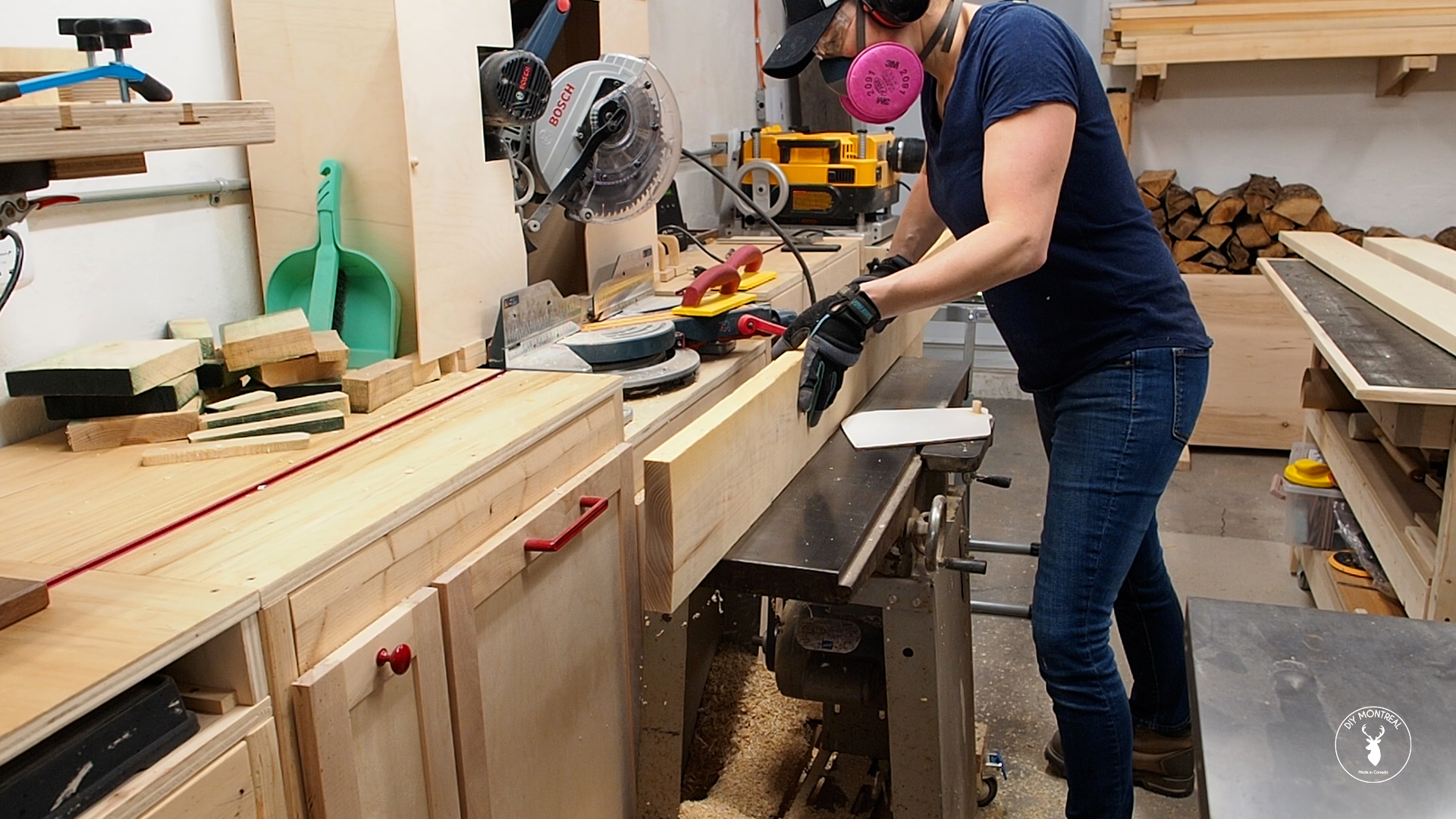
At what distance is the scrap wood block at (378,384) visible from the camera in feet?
4.40

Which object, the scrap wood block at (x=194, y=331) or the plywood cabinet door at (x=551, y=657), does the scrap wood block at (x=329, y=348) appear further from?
the plywood cabinet door at (x=551, y=657)

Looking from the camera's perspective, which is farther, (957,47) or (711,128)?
(711,128)

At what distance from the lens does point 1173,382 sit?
1707mm

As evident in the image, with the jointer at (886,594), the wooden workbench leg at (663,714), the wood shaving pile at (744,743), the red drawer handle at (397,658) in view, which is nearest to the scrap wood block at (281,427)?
the red drawer handle at (397,658)

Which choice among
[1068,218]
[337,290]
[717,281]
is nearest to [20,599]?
[337,290]

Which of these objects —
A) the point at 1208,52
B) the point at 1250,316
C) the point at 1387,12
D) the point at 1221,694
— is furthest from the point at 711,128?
the point at 1221,694

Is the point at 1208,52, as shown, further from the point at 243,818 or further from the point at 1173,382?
the point at 243,818

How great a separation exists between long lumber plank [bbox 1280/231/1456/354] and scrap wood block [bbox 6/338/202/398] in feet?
6.96

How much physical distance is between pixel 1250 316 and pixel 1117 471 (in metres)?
2.70

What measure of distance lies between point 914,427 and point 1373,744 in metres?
0.93

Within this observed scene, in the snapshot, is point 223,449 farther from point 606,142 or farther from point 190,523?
point 606,142

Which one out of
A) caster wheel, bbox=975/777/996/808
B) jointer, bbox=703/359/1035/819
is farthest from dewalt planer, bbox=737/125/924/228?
caster wheel, bbox=975/777/996/808

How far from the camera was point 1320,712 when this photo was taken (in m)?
0.95

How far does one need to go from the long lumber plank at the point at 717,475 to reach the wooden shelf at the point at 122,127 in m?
0.54
